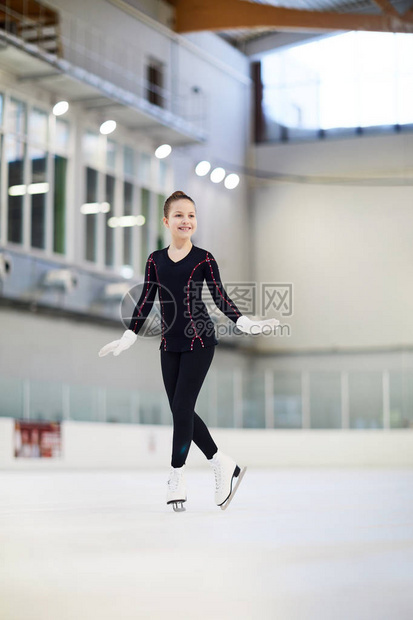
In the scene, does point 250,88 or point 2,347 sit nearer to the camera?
point 2,347

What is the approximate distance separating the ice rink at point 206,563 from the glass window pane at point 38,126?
13990 mm

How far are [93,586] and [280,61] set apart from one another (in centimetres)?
2611

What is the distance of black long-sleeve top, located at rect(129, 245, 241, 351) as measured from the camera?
16.4 feet

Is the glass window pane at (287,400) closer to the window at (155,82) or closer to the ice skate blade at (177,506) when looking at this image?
the window at (155,82)

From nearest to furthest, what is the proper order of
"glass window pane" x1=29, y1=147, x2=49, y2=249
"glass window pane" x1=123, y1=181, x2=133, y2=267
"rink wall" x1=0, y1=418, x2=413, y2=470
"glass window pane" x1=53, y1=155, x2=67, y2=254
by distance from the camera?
1. "rink wall" x1=0, y1=418, x2=413, y2=470
2. "glass window pane" x1=29, y1=147, x2=49, y2=249
3. "glass window pane" x1=53, y1=155, x2=67, y2=254
4. "glass window pane" x1=123, y1=181, x2=133, y2=267

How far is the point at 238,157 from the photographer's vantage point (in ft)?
88.2

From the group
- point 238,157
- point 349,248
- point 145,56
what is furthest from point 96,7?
point 349,248

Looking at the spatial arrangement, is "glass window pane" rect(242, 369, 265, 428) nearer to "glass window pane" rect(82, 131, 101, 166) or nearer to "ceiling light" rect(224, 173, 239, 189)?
"glass window pane" rect(82, 131, 101, 166)

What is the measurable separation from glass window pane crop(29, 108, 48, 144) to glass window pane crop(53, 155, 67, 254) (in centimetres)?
63

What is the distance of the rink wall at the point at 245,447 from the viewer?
14.6m

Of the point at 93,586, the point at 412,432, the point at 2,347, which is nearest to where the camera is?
the point at 93,586

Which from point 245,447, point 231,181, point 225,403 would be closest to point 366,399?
point 225,403

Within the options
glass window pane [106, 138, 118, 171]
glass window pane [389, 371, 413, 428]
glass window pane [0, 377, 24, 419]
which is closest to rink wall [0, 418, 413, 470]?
glass window pane [0, 377, 24, 419]

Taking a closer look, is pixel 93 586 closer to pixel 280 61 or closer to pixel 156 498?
pixel 156 498
